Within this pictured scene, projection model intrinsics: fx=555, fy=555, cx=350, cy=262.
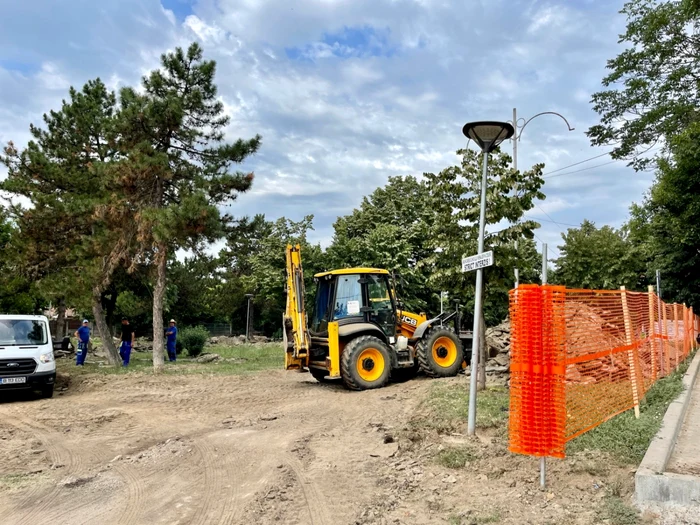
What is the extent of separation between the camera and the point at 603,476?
5047mm

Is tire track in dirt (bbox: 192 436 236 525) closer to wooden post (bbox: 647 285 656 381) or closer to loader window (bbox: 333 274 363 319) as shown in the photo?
loader window (bbox: 333 274 363 319)

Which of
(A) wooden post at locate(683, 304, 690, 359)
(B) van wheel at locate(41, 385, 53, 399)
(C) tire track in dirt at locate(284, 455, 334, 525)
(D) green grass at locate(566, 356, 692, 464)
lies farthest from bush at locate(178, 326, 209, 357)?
(D) green grass at locate(566, 356, 692, 464)

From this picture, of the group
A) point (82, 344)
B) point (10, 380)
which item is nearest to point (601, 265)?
point (82, 344)

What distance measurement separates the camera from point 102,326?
19500 millimetres

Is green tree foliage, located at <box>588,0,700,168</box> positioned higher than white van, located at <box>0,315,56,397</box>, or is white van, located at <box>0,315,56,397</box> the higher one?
green tree foliage, located at <box>588,0,700,168</box>

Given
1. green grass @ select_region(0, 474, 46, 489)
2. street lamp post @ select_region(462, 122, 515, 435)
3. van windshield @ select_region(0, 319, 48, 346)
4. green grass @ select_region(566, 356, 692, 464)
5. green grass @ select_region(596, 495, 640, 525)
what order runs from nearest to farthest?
green grass @ select_region(596, 495, 640, 525), green grass @ select_region(566, 356, 692, 464), green grass @ select_region(0, 474, 46, 489), street lamp post @ select_region(462, 122, 515, 435), van windshield @ select_region(0, 319, 48, 346)

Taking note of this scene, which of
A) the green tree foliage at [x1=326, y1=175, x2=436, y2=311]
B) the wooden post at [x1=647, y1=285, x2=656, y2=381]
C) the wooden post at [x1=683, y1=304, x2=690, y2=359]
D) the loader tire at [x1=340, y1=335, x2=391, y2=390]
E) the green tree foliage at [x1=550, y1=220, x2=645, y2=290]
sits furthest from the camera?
the green tree foliage at [x1=550, y1=220, x2=645, y2=290]

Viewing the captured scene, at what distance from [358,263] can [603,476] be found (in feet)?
97.1

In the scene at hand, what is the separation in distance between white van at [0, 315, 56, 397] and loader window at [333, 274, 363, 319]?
21.3 feet

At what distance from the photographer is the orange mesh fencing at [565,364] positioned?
496 cm

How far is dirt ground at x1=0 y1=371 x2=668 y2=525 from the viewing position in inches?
192

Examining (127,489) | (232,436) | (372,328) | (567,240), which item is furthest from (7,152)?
(567,240)

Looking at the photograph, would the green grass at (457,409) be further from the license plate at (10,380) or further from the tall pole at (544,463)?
the license plate at (10,380)

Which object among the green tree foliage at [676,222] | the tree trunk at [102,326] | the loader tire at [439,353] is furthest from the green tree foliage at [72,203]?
the green tree foliage at [676,222]
